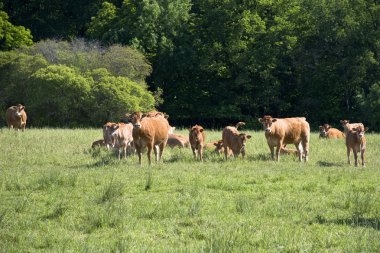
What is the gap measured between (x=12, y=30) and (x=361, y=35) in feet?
83.3

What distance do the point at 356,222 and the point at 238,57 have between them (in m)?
32.8

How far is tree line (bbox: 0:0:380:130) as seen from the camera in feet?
131

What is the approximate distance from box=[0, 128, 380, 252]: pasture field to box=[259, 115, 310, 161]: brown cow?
1.90 m

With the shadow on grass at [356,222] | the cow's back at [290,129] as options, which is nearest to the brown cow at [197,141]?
the cow's back at [290,129]

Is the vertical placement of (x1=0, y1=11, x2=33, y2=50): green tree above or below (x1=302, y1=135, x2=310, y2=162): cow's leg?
above

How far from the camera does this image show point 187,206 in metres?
11.4

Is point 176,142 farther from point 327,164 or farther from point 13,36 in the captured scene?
point 13,36

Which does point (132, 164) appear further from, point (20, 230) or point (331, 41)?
point (331, 41)

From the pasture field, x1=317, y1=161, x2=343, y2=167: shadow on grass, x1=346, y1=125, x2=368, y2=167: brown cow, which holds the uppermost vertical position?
x1=346, y1=125, x2=368, y2=167: brown cow

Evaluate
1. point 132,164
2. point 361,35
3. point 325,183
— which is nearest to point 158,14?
point 361,35

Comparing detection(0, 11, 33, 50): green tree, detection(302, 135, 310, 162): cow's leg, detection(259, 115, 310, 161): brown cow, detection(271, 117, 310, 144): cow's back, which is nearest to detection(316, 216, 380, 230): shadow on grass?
detection(259, 115, 310, 161): brown cow

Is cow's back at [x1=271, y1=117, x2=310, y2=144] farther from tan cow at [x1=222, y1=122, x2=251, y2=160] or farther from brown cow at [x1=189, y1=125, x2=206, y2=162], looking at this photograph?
brown cow at [x1=189, y1=125, x2=206, y2=162]

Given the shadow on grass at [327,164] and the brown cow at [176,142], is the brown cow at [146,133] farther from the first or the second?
the shadow on grass at [327,164]

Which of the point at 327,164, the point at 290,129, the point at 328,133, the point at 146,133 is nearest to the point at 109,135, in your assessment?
the point at 146,133
